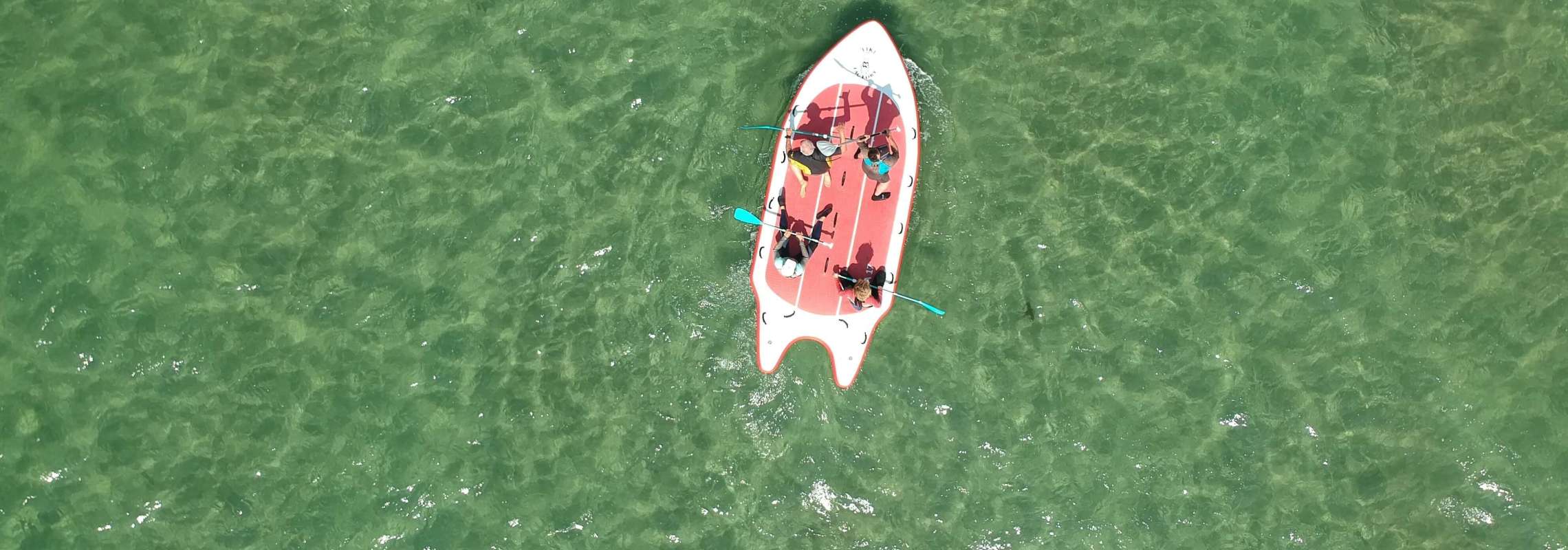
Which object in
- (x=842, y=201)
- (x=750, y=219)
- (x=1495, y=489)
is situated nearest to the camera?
(x=750, y=219)

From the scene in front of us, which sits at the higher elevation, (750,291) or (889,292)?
(889,292)

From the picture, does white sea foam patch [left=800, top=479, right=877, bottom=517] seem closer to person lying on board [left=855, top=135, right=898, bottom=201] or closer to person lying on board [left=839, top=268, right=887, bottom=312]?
person lying on board [left=839, top=268, right=887, bottom=312]

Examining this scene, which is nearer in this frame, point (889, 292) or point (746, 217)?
point (746, 217)

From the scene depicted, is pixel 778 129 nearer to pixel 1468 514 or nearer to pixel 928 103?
pixel 928 103

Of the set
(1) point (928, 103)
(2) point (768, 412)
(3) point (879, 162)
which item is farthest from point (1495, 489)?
(2) point (768, 412)

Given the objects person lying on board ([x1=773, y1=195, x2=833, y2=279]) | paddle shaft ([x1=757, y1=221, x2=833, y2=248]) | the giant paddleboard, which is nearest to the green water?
the giant paddleboard

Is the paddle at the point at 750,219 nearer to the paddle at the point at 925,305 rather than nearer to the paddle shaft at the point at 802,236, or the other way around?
the paddle shaft at the point at 802,236

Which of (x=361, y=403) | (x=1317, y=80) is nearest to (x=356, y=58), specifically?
(x=361, y=403)
